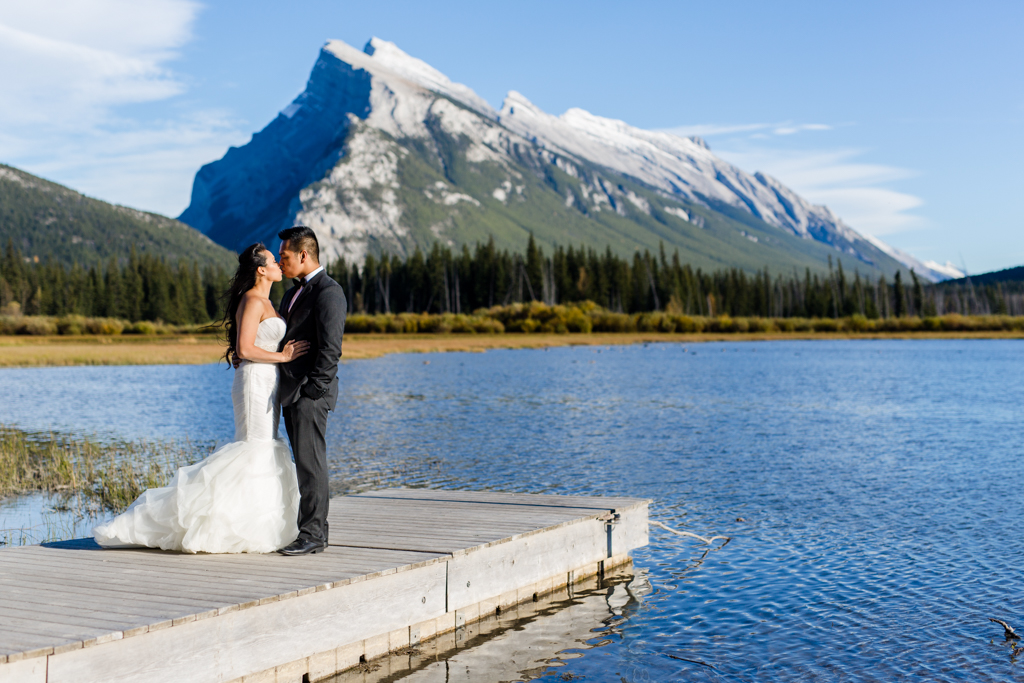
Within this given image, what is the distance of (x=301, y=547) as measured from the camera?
27.7 ft

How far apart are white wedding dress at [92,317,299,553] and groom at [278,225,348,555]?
0.49 feet

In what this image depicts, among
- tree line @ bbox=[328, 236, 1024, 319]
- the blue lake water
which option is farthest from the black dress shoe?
tree line @ bbox=[328, 236, 1024, 319]

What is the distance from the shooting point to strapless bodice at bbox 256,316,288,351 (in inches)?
322

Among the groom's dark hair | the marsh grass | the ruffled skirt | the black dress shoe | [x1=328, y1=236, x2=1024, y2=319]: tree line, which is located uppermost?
[x1=328, y1=236, x2=1024, y2=319]: tree line

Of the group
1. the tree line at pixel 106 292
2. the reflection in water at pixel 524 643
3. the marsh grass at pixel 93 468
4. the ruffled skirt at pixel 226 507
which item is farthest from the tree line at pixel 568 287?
the ruffled skirt at pixel 226 507

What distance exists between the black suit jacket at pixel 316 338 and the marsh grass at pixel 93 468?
8644mm

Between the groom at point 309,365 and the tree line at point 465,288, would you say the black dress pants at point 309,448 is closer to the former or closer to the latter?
the groom at point 309,365

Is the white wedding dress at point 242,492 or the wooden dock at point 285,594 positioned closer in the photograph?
the wooden dock at point 285,594

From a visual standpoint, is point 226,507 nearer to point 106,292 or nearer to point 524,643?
point 524,643

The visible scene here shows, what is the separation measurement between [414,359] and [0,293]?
10303cm

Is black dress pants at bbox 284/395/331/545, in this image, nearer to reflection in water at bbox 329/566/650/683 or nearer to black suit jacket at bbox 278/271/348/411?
black suit jacket at bbox 278/271/348/411

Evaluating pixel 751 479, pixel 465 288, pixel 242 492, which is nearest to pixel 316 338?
pixel 242 492

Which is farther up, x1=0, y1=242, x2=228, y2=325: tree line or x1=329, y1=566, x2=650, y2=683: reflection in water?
x1=0, y1=242, x2=228, y2=325: tree line

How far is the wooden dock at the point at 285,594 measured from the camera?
6062mm
